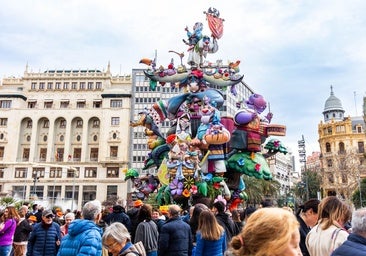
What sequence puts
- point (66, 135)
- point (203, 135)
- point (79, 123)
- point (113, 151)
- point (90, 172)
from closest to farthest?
1. point (203, 135)
2. point (90, 172)
3. point (113, 151)
4. point (66, 135)
5. point (79, 123)

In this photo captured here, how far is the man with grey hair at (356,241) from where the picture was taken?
116 inches

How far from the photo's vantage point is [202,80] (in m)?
21.0

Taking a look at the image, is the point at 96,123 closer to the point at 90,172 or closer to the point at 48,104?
the point at 90,172

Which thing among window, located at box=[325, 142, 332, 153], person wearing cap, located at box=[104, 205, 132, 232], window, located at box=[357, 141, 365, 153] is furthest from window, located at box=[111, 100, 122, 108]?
person wearing cap, located at box=[104, 205, 132, 232]

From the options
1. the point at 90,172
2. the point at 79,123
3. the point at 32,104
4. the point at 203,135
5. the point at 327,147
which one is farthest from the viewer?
the point at 327,147

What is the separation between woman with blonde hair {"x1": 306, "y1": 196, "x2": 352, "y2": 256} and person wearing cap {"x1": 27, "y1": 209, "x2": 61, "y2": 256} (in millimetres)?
4735

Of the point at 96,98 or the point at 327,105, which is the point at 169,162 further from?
the point at 327,105

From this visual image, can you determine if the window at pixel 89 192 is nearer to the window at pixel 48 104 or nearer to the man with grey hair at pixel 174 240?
the window at pixel 48 104

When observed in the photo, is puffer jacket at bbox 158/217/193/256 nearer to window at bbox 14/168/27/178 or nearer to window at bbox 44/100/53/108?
window at bbox 14/168/27/178

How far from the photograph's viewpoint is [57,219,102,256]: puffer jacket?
15.3 feet

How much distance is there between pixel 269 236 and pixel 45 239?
18.4 ft

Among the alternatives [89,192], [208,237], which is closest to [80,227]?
[208,237]

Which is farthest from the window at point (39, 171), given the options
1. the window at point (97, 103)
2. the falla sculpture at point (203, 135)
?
the falla sculpture at point (203, 135)

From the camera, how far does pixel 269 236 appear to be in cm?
226
